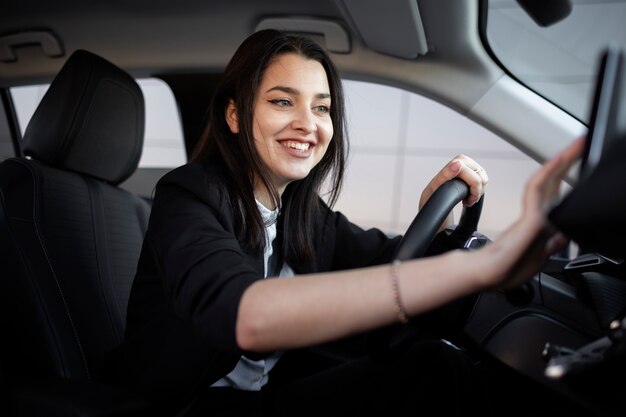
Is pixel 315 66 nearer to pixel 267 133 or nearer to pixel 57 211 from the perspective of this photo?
pixel 267 133

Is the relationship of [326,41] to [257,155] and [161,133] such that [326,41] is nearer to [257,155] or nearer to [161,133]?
[257,155]

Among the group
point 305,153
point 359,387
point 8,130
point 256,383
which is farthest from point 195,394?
point 8,130

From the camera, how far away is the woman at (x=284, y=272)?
627 millimetres

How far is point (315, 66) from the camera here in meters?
1.25

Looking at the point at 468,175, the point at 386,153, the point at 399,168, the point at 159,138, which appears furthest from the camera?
the point at 386,153

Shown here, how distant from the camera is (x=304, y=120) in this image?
116 cm

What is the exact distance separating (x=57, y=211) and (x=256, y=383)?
0.58 meters

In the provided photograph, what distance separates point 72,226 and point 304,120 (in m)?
0.60

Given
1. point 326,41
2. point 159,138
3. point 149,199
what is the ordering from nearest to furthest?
point 326,41
point 149,199
point 159,138

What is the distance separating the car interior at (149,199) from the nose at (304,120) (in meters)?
0.30

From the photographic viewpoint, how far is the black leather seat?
110 centimetres

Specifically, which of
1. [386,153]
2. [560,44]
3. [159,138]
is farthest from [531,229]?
[386,153]

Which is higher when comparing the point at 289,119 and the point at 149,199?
the point at 289,119

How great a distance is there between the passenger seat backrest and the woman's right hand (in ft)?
2.92
